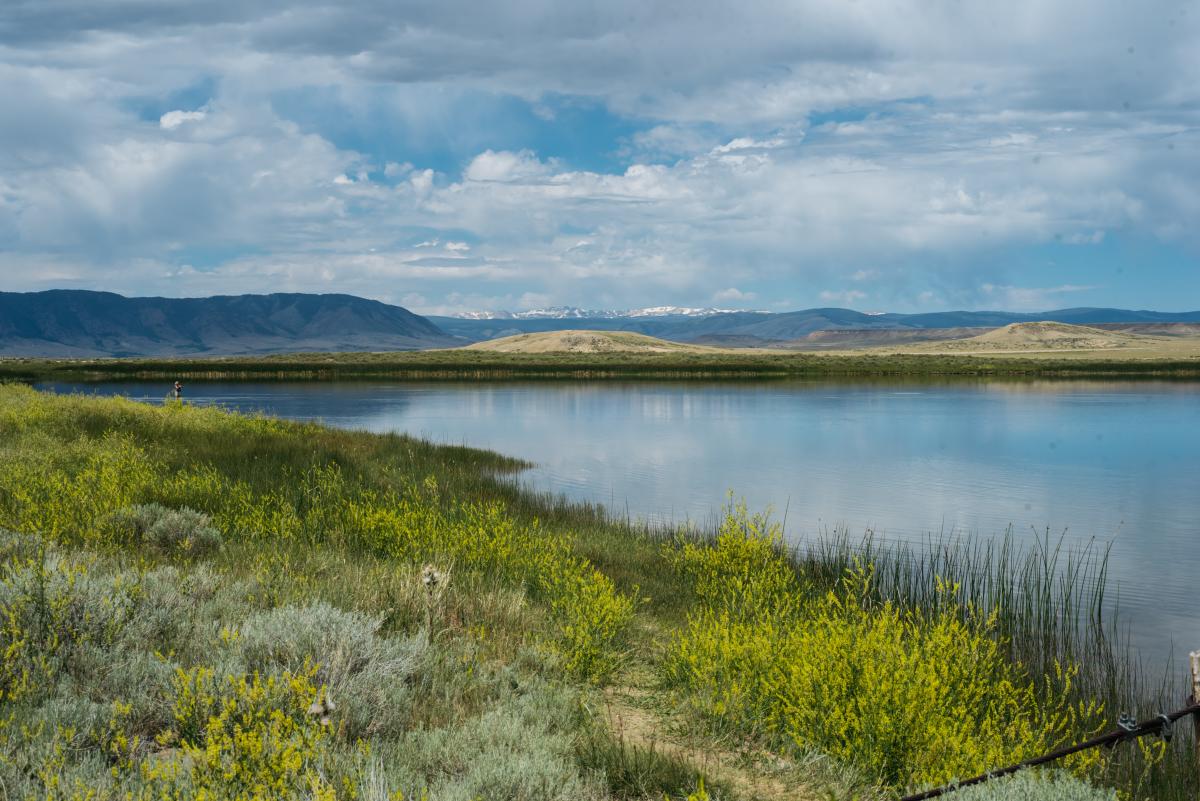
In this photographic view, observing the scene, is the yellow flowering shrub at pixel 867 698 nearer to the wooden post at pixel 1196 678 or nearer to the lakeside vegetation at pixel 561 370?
the wooden post at pixel 1196 678

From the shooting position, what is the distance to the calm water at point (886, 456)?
76.2 feet

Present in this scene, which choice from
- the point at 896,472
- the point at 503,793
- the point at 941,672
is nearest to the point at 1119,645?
the point at 941,672

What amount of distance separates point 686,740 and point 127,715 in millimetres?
4272

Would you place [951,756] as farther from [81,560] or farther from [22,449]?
[22,449]

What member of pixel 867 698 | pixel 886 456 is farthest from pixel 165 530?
pixel 886 456

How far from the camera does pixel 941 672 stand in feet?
26.8

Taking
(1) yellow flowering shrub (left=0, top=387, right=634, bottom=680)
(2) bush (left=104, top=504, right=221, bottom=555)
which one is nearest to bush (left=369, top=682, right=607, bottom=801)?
(1) yellow flowering shrub (left=0, top=387, right=634, bottom=680)

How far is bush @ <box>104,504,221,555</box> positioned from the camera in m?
12.2

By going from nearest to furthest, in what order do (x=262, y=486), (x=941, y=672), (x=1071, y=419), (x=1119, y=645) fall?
1. (x=941, y=672)
2. (x=1119, y=645)
3. (x=262, y=486)
4. (x=1071, y=419)

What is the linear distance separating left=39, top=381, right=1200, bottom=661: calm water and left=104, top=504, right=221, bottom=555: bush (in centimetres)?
1363

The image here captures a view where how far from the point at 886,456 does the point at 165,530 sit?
1273 inches

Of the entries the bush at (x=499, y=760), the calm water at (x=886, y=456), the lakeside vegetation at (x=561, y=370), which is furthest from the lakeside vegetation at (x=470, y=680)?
the lakeside vegetation at (x=561, y=370)

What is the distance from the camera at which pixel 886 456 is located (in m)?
39.0

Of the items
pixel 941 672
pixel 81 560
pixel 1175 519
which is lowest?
pixel 1175 519
